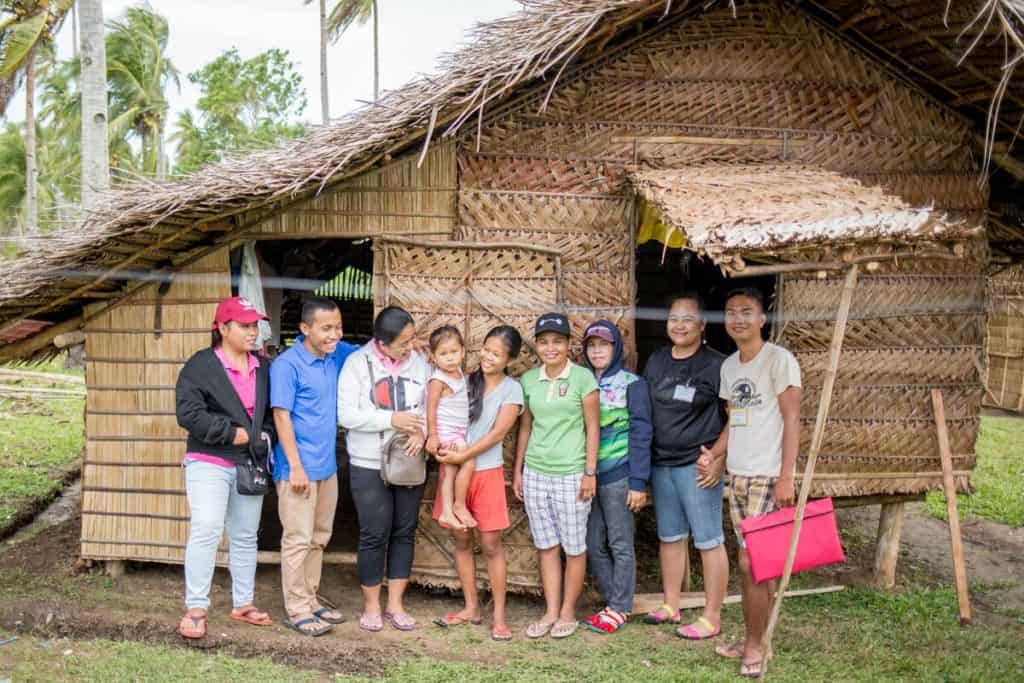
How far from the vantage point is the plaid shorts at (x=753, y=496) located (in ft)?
13.9

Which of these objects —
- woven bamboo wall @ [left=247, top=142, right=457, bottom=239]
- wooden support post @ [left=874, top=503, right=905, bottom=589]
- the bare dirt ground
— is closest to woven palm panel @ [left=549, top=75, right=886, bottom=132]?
woven bamboo wall @ [left=247, top=142, right=457, bottom=239]

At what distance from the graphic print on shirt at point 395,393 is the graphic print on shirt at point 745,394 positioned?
165 cm

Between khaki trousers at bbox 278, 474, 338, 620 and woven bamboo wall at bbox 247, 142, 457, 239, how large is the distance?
1.54m

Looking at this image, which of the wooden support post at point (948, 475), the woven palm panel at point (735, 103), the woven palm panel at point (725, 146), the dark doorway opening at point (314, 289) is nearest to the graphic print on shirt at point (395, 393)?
the dark doorway opening at point (314, 289)

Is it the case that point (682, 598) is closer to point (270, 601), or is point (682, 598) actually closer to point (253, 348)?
point (270, 601)

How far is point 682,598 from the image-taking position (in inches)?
209

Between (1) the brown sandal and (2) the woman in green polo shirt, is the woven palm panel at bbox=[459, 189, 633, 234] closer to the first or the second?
(2) the woman in green polo shirt

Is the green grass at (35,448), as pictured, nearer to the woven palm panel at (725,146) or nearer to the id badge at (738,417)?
the woven palm panel at (725,146)

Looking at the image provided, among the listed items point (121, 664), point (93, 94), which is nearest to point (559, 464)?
point (121, 664)

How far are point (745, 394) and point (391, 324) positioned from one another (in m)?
1.83

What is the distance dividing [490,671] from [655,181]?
2.73 metres

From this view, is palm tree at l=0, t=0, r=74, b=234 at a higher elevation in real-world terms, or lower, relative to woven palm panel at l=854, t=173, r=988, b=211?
higher

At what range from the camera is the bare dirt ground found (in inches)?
177

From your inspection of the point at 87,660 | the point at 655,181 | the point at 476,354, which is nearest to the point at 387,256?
the point at 476,354
